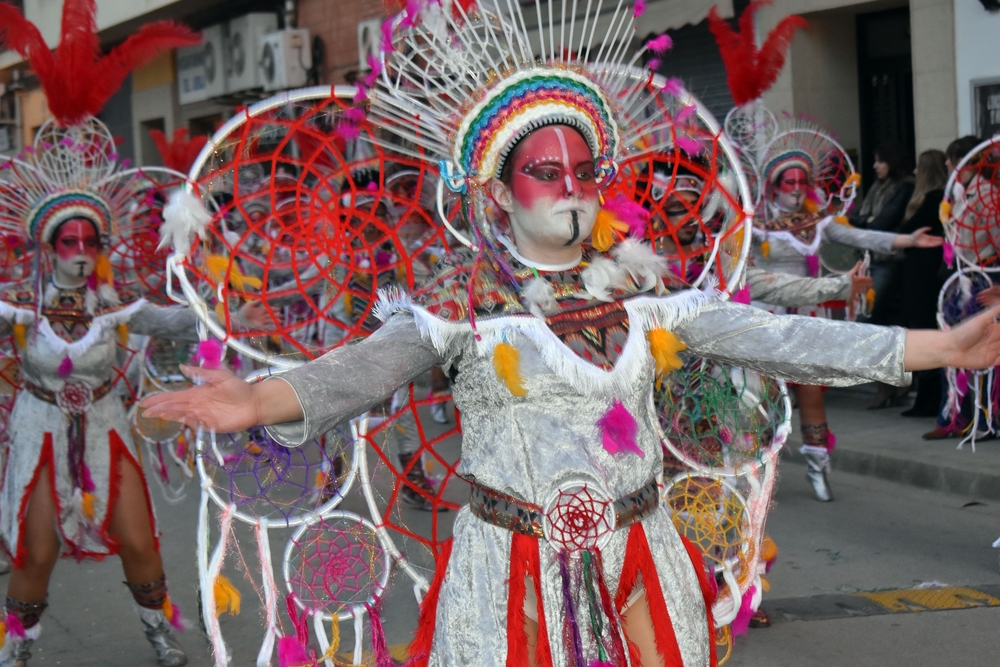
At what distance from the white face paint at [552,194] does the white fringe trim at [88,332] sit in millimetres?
2934

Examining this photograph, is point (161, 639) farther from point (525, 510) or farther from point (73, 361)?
point (525, 510)

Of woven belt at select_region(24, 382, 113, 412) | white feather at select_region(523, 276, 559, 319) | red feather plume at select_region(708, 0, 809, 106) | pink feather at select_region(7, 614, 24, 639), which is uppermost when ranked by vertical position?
red feather plume at select_region(708, 0, 809, 106)

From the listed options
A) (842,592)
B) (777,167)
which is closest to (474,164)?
(842,592)

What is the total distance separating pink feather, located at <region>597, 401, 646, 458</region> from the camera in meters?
2.88

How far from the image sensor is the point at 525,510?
2.87 m

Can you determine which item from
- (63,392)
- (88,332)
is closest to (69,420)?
(63,392)

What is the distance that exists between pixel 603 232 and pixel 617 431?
581 millimetres

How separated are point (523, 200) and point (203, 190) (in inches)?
59.1

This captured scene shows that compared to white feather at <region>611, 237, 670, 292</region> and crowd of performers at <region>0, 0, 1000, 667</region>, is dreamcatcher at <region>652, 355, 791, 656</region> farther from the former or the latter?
white feather at <region>611, 237, 670, 292</region>

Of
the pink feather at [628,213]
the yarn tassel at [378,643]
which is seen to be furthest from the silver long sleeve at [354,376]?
the yarn tassel at [378,643]

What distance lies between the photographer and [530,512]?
287 cm

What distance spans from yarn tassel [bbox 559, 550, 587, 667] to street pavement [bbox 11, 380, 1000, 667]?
2.17 meters

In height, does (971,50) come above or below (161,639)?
above

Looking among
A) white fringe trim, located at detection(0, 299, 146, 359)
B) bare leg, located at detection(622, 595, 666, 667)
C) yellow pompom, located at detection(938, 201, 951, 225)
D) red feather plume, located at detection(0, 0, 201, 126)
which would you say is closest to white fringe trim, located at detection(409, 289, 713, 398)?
bare leg, located at detection(622, 595, 666, 667)
